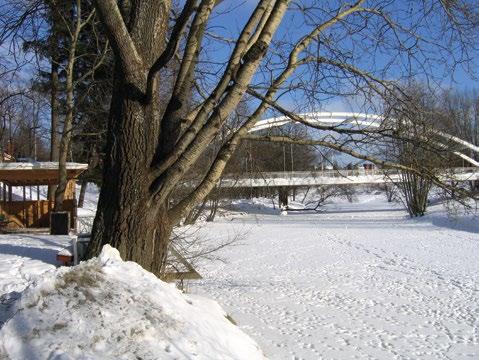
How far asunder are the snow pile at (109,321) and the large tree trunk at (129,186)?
0.40 meters

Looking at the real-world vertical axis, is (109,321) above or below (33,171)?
below

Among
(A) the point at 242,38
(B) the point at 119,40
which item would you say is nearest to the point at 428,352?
(A) the point at 242,38

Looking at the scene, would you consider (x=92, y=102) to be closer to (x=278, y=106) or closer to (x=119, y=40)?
(x=278, y=106)

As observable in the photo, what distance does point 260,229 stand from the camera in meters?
34.9

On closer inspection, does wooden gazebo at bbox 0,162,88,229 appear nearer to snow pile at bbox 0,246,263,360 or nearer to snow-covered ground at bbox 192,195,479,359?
snow-covered ground at bbox 192,195,479,359

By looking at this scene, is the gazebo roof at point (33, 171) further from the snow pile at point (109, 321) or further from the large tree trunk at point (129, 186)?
the snow pile at point (109, 321)

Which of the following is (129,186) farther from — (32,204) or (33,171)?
(32,204)

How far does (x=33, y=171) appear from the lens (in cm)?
2200

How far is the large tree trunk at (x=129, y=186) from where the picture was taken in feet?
16.3

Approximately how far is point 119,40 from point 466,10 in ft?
12.9

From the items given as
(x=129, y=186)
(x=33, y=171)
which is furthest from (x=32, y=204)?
(x=129, y=186)

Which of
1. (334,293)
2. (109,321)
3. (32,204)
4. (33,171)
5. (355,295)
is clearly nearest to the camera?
(109,321)

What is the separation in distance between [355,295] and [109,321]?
10607 mm

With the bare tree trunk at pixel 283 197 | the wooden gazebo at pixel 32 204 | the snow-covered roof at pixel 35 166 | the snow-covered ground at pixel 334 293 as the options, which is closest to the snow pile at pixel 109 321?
the snow-covered ground at pixel 334 293
